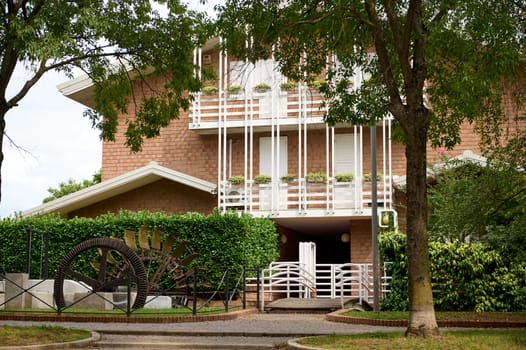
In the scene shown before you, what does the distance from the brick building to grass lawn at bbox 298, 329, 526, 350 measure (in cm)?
1434

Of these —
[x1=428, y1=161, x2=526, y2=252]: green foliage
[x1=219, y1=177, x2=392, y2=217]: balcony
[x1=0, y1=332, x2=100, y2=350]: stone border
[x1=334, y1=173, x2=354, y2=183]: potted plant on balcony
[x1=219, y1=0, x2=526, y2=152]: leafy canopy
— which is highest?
[x1=219, y1=0, x2=526, y2=152]: leafy canopy

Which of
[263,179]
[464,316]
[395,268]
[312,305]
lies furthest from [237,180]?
[464,316]

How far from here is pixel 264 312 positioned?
22562mm

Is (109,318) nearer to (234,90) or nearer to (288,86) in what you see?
(288,86)

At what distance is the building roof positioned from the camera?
2947cm

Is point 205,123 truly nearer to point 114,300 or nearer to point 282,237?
point 282,237

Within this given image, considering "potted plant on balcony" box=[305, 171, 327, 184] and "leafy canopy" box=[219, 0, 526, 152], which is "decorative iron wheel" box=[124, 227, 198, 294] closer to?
"potted plant on balcony" box=[305, 171, 327, 184]

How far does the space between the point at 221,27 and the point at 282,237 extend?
15.3 meters

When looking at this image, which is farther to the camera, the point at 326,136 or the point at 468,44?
the point at 326,136

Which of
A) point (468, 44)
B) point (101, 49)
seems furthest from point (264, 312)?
point (468, 44)

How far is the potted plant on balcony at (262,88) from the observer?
1149 inches

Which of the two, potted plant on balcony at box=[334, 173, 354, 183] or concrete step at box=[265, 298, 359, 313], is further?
potted plant on balcony at box=[334, 173, 354, 183]

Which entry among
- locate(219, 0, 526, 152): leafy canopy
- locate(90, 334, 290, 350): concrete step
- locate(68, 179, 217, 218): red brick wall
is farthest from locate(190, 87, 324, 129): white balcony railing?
locate(90, 334, 290, 350): concrete step

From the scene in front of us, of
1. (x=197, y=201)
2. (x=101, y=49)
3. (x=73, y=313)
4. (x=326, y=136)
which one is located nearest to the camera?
(x=101, y=49)
